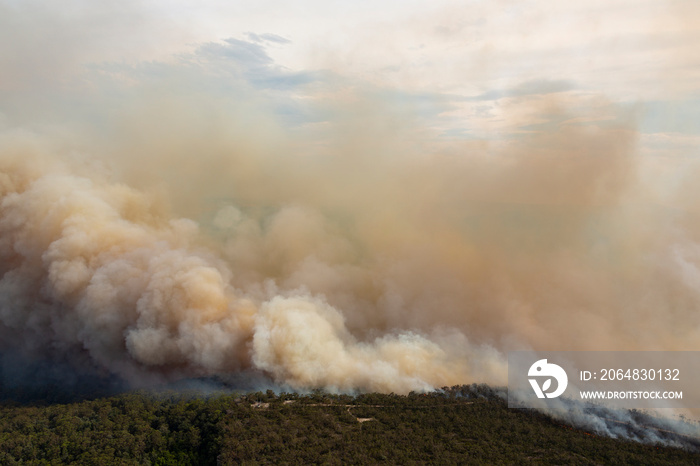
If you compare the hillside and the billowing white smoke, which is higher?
the billowing white smoke

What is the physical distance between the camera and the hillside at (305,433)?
21328mm

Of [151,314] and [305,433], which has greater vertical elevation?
[151,314]

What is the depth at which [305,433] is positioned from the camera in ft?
74.7

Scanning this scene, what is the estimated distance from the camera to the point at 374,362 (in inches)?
1160

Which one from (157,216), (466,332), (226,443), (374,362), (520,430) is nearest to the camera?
(226,443)

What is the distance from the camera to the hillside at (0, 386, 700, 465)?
21.3m

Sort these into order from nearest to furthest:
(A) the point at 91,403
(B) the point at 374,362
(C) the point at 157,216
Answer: (A) the point at 91,403 → (B) the point at 374,362 → (C) the point at 157,216

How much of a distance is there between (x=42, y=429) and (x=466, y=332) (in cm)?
2590

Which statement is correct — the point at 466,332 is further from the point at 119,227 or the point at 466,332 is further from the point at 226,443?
the point at 119,227

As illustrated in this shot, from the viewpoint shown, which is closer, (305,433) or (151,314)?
(305,433)

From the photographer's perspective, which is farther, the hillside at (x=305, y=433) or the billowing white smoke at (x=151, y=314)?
the billowing white smoke at (x=151, y=314)

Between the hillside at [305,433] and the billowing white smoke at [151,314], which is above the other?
the billowing white smoke at [151,314]

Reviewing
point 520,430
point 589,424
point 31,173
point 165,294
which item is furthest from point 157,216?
point 589,424

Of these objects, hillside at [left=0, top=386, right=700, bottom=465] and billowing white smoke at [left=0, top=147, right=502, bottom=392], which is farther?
billowing white smoke at [left=0, top=147, right=502, bottom=392]
